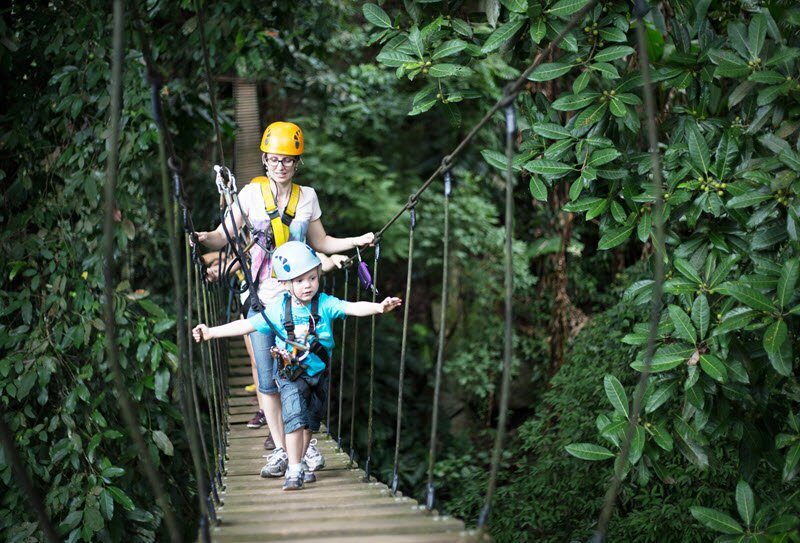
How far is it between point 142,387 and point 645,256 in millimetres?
2286

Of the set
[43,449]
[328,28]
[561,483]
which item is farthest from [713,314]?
[328,28]

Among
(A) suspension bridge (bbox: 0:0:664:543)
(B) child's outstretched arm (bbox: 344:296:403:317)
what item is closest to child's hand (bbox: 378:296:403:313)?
(B) child's outstretched arm (bbox: 344:296:403:317)

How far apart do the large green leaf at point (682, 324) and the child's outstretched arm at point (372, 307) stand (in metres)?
0.65

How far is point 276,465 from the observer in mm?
2490

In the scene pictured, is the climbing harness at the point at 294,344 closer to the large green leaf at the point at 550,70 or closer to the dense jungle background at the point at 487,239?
the dense jungle background at the point at 487,239

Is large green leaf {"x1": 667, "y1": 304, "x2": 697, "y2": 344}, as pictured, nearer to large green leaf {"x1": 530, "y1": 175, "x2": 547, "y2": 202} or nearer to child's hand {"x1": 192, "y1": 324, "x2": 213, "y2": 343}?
large green leaf {"x1": 530, "y1": 175, "x2": 547, "y2": 202}

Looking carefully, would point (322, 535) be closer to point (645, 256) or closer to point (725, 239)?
point (725, 239)

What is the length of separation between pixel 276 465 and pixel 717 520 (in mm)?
1133

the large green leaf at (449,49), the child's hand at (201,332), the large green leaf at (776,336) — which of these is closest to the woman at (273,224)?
the child's hand at (201,332)

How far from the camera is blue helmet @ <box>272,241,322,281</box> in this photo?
7.40 ft

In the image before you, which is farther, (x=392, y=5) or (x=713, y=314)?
(x=392, y=5)

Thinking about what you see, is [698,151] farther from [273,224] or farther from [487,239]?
[487,239]

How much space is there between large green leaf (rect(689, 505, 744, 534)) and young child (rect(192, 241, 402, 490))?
0.89 m

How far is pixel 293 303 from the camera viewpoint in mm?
2324
